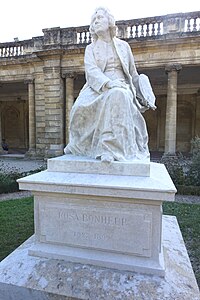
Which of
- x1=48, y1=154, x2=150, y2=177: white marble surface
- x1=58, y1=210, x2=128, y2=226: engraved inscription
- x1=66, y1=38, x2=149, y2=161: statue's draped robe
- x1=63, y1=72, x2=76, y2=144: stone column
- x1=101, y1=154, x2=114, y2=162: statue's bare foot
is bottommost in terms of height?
x1=58, y1=210, x2=128, y2=226: engraved inscription

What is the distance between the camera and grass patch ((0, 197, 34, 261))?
351 centimetres

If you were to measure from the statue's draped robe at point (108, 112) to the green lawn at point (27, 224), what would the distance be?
1826 millimetres

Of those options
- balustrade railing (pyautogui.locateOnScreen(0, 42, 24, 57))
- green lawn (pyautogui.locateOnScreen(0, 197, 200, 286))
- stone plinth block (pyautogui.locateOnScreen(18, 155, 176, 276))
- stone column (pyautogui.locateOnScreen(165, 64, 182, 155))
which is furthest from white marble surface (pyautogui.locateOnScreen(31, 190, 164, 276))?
balustrade railing (pyautogui.locateOnScreen(0, 42, 24, 57))

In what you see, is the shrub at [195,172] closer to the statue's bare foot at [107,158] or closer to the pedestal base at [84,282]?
the pedestal base at [84,282]

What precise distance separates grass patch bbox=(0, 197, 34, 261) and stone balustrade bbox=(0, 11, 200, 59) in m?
9.03

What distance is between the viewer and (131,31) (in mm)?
11414

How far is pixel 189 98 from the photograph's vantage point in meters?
17.6

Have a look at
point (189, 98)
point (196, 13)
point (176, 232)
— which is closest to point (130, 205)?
point (176, 232)

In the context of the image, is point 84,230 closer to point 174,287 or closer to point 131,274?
point 131,274

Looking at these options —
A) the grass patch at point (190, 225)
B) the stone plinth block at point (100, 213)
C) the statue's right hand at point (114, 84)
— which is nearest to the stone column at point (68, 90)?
the grass patch at point (190, 225)

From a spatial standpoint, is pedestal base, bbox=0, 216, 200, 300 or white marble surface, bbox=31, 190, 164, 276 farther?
white marble surface, bbox=31, 190, 164, 276

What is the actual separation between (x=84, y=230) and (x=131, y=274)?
58cm

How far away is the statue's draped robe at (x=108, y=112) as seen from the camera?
236 cm

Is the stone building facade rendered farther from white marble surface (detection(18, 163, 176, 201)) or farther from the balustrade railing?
white marble surface (detection(18, 163, 176, 201))
